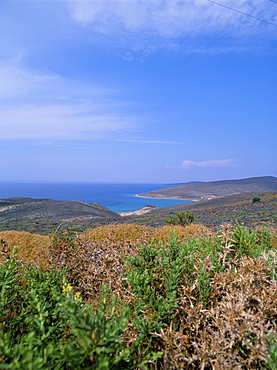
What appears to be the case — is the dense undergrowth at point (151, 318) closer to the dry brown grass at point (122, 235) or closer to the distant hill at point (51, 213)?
the dry brown grass at point (122, 235)

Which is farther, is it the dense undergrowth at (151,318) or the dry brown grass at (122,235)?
the dry brown grass at (122,235)

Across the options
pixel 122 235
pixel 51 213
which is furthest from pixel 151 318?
pixel 51 213

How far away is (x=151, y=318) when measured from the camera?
1878 mm

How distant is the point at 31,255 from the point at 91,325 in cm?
358

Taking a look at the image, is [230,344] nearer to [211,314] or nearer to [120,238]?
[211,314]

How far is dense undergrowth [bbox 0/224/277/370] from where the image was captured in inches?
52.7

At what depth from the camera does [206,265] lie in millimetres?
2596

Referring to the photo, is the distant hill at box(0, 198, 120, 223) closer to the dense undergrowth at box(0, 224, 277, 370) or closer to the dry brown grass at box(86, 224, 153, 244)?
the dry brown grass at box(86, 224, 153, 244)

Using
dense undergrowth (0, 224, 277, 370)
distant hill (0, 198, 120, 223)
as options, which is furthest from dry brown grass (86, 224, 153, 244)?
distant hill (0, 198, 120, 223)

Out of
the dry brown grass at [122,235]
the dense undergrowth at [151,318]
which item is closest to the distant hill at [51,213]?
the dry brown grass at [122,235]

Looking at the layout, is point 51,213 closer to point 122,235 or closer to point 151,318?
point 122,235

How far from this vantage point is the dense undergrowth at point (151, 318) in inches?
52.7

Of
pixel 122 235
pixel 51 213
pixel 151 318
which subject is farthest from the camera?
pixel 51 213

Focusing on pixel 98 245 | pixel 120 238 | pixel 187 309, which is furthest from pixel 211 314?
pixel 120 238
